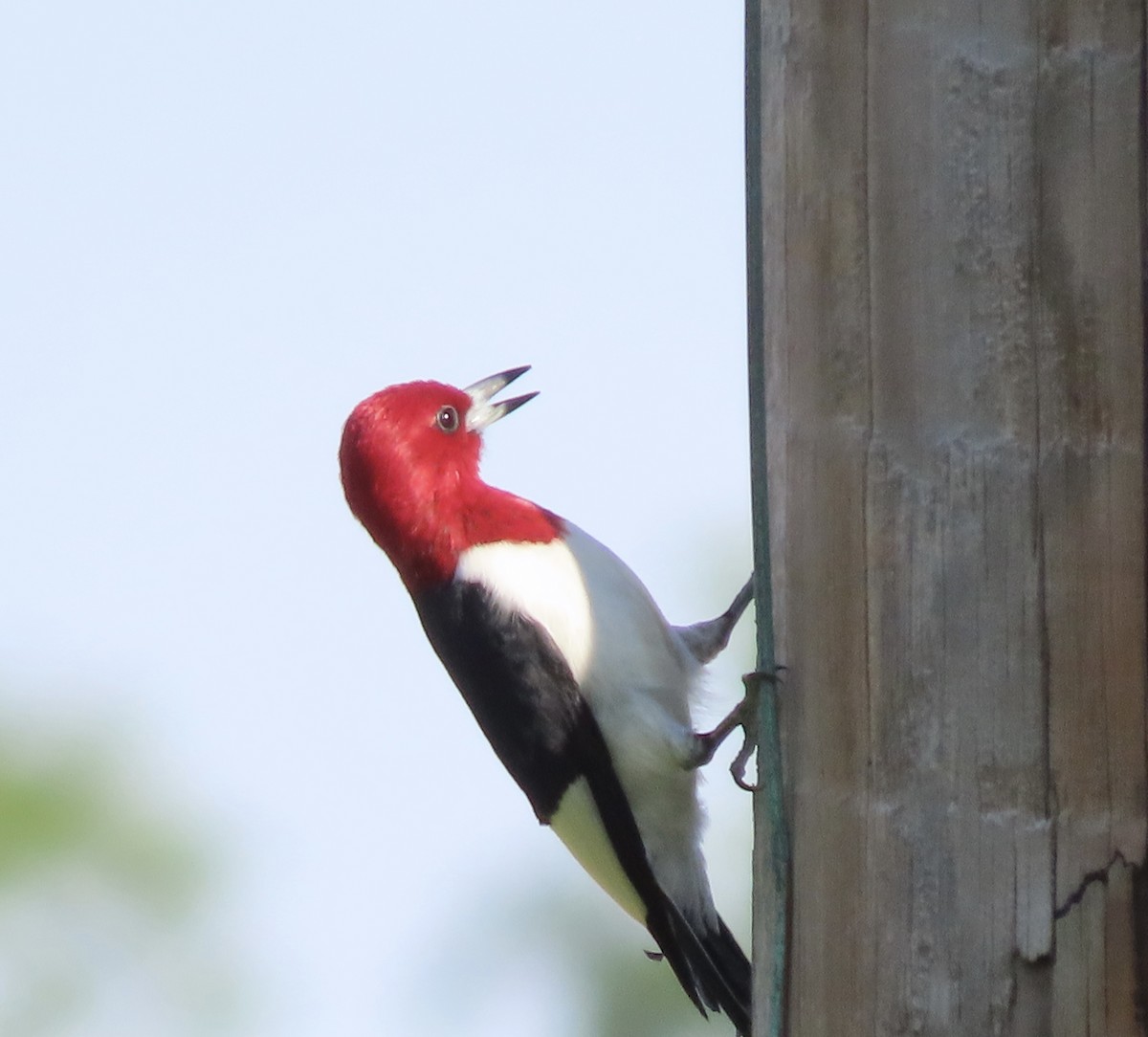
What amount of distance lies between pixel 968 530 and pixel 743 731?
3.75ft

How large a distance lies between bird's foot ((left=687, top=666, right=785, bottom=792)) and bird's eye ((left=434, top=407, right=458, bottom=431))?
1125 mm

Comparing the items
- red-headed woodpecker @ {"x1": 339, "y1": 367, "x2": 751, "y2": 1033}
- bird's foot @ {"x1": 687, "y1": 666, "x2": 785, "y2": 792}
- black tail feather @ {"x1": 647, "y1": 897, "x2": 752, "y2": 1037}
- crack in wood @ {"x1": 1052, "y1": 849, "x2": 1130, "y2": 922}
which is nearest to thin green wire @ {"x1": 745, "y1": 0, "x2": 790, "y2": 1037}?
bird's foot @ {"x1": 687, "y1": 666, "x2": 785, "y2": 792}

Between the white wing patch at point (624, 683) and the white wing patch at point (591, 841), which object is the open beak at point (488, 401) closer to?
the white wing patch at point (624, 683)

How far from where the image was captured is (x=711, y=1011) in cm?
385

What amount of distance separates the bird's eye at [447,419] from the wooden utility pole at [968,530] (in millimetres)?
2177

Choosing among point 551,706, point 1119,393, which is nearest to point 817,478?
point 1119,393

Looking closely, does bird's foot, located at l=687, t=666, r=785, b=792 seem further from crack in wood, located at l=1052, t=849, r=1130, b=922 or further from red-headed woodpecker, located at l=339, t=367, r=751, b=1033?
crack in wood, located at l=1052, t=849, r=1130, b=922

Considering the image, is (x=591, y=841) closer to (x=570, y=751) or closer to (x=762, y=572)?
(x=570, y=751)

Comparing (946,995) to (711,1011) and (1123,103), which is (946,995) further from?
(711,1011)

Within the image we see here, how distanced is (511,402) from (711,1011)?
66.1 inches

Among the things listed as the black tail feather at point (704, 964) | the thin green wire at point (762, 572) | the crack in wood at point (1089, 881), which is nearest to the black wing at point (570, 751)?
the black tail feather at point (704, 964)

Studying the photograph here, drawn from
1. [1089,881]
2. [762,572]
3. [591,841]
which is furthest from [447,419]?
[1089,881]

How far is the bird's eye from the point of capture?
450 cm

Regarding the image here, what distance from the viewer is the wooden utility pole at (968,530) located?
2139mm
